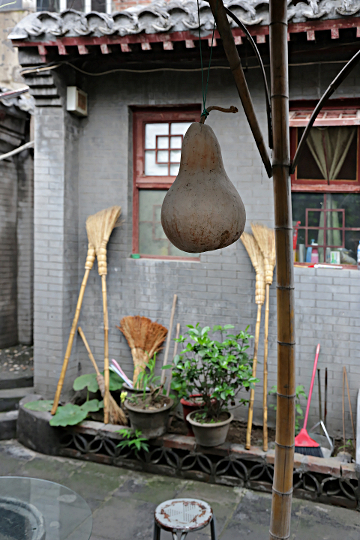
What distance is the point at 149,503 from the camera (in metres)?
4.93

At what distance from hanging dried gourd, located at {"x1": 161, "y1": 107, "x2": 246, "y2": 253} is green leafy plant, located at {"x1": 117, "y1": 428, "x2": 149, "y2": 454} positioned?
3755mm

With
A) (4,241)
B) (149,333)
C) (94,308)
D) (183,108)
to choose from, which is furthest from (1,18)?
(149,333)

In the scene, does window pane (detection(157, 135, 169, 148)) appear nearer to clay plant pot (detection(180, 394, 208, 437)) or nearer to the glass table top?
clay plant pot (detection(180, 394, 208, 437))

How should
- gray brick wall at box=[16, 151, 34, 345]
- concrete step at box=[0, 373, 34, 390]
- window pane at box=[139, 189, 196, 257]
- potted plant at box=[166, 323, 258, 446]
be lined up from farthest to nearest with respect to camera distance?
gray brick wall at box=[16, 151, 34, 345] → concrete step at box=[0, 373, 34, 390] → window pane at box=[139, 189, 196, 257] → potted plant at box=[166, 323, 258, 446]

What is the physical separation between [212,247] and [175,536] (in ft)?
7.21

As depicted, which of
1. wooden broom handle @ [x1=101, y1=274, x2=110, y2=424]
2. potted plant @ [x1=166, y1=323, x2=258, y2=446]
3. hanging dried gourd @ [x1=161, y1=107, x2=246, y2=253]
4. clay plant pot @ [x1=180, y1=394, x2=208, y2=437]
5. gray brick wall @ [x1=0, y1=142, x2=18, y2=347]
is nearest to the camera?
hanging dried gourd @ [x1=161, y1=107, x2=246, y2=253]

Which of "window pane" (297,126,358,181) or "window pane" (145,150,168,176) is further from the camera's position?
"window pane" (145,150,168,176)

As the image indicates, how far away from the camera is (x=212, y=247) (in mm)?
2203

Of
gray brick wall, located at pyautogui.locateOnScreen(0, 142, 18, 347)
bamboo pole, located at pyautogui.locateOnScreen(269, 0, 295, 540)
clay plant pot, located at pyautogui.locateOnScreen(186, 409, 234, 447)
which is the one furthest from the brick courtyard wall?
bamboo pole, located at pyautogui.locateOnScreen(269, 0, 295, 540)

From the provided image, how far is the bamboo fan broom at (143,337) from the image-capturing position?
6398mm

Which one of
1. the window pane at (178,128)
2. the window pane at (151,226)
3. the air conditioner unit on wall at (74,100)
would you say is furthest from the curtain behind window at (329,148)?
the air conditioner unit on wall at (74,100)

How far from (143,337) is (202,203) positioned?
4.48m

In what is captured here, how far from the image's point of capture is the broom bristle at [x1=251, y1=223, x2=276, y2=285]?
18.9 feet

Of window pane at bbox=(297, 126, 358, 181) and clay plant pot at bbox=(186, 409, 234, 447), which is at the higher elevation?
window pane at bbox=(297, 126, 358, 181)
